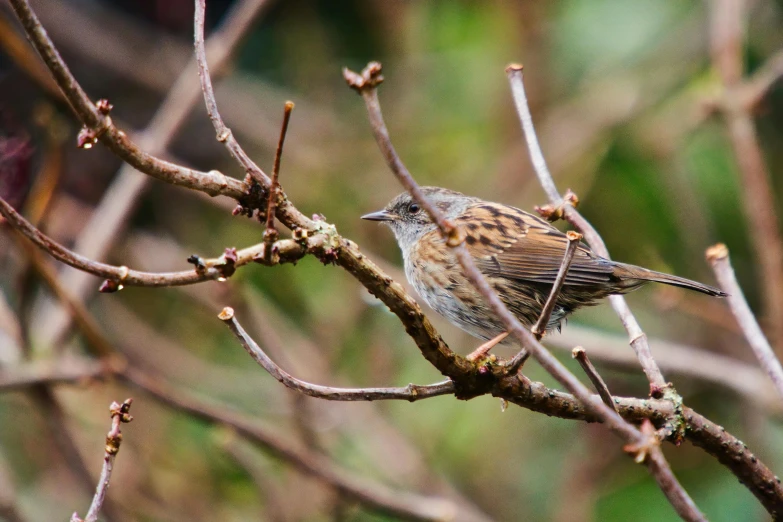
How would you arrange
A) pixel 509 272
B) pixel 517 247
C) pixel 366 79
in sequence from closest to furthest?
pixel 366 79 < pixel 509 272 < pixel 517 247

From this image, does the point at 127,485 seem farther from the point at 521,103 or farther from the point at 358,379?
the point at 521,103

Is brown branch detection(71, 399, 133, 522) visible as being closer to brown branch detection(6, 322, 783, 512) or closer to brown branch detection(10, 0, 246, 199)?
brown branch detection(10, 0, 246, 199)

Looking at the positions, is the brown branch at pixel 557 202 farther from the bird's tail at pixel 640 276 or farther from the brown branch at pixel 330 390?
the brown branch at pixel 330 390

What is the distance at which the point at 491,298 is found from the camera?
1.66m

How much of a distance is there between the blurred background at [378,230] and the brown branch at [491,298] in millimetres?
2607

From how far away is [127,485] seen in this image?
197 inches

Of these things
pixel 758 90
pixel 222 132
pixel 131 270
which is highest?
pixel 758 90

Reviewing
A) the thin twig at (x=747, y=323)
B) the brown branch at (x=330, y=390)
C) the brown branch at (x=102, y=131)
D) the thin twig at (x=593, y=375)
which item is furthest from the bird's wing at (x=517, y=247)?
the brown branch at (x=102, y=131)

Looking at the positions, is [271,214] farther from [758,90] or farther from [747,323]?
[758,90]

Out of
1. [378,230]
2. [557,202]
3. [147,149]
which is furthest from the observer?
[378,230]

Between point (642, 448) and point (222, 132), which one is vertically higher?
point (222, 132)

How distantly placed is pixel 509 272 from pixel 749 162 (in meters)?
1.58

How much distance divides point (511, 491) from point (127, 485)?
2608mm

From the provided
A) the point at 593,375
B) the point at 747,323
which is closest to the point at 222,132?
the point at 593,375
